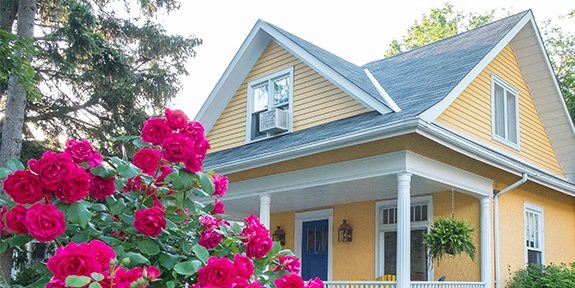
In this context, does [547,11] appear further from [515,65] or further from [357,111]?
[357,111]

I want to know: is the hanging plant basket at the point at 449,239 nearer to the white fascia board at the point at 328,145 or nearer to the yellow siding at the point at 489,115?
the white fascia board at the point at 328,145

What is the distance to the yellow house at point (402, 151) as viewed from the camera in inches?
326

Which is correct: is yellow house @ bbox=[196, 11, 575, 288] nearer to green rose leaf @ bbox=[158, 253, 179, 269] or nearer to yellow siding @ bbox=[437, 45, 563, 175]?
yellow siding @ bbox=[437, 45, 563, 175]

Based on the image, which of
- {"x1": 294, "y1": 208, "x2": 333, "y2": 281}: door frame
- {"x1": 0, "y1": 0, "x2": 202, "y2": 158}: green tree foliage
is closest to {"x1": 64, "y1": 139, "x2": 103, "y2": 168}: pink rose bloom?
{"x1": 294, "y1": 208, "x2": 333, "y2": 281}: door frame

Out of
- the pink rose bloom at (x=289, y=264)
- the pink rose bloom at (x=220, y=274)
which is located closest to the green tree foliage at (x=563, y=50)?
the pink rose bloom at (x=289, y=264)

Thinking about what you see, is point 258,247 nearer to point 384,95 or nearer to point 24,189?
point 24,189

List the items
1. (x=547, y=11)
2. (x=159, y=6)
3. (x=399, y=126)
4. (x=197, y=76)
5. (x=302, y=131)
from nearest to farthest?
1. (x=399, y=126)
2. (x=302, y=131)
3. (x=159, y=6)
4. (x=197, y=76)
5. (x=547, y=11)

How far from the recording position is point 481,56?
32.5ft

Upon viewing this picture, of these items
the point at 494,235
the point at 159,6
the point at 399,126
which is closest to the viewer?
the point at 399,126

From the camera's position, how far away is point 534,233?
10.8 m

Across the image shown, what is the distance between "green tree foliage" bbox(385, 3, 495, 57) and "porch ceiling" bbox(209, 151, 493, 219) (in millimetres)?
21900

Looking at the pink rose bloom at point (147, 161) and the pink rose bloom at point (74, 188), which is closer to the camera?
the pink rose bloom at point (74, 188)

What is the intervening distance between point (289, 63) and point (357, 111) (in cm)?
234

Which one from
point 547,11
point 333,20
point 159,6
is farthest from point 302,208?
point 547,11
